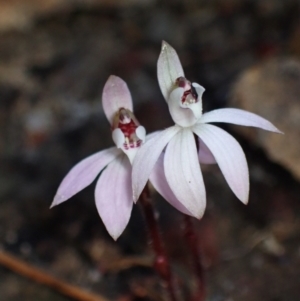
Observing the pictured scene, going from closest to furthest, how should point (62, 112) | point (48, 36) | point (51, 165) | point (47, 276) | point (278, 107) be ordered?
point (47, 276) < point (278, 107) < point (51, 165) < point (62, 112) < point (48, 36)

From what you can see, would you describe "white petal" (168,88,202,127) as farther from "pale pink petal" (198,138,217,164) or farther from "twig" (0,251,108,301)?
"twig" (0,251,108,301)

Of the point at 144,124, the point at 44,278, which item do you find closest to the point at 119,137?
the point at 44,278

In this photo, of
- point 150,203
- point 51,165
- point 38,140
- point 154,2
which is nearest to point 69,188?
point 150,203

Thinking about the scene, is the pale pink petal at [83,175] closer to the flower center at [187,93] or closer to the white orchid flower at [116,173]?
the white orchid flower at [116,173]

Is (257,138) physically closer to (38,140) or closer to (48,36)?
(38,140)

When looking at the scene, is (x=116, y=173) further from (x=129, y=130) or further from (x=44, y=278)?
(x=44, y=278)
